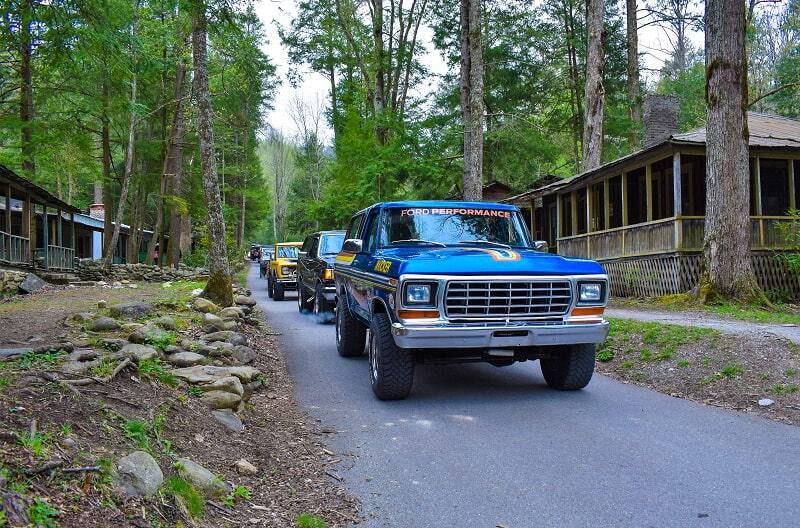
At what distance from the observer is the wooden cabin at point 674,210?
54.0ft

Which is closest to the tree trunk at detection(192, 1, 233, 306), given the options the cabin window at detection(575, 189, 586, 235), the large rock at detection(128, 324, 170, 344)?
the large rock at detection(128, 324, 170, 344)

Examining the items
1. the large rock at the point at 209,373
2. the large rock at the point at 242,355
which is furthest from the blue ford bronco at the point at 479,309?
the large rock at the point at 242,355

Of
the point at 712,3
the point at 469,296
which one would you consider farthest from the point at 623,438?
the point at 712,3

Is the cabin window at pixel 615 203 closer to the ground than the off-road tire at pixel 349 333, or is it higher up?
higher up

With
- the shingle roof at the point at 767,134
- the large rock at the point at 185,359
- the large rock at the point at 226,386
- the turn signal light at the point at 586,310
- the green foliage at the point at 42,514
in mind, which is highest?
the shingle roof at the point at 767,134

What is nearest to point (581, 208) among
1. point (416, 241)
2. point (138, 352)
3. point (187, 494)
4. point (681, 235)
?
point (681, 235)

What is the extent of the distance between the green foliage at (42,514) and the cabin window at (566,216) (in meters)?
25.3

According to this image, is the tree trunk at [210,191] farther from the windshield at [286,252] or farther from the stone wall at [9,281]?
the windshield at [286,252]

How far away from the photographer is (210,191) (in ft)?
39.8

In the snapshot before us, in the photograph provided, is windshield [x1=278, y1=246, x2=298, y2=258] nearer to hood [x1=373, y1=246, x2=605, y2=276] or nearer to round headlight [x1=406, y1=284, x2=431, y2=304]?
hood [x1=373, y1=246, x2=605, y2=276]

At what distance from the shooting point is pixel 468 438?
16.6ft

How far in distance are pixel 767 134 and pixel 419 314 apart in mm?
17159

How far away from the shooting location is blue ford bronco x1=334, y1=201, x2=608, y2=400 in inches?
227

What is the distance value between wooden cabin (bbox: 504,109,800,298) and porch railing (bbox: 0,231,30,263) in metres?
18.9
